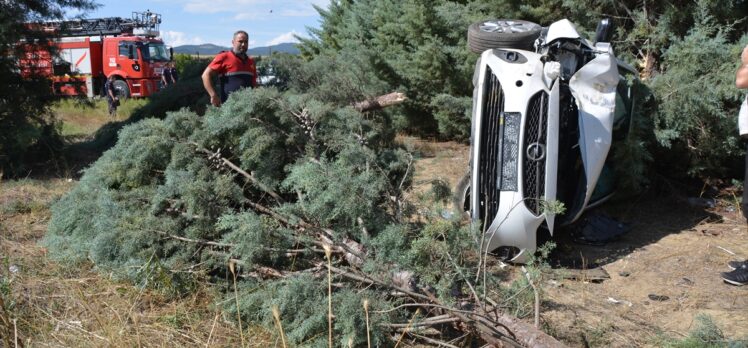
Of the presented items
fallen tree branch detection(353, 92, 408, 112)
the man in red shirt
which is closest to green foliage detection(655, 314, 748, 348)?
fallen tree branch detection(353, 92, 408, 112)

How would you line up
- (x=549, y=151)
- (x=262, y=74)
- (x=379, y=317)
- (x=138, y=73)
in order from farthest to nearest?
(x=138, y=73), (x=262, y=74), (x=549, y=151), (x=379, y=317)

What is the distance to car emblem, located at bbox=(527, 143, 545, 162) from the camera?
453 cm

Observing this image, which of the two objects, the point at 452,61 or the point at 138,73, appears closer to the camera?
the point at 452,61

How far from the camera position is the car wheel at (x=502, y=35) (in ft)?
16.7

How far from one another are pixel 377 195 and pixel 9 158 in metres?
6.66

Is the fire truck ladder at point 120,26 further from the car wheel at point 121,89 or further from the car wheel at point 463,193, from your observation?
the car wheel at point 463,193

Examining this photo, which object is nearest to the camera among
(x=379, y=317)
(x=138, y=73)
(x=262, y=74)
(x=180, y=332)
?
(x=379, y=317)

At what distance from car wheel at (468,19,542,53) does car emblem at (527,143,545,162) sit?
1.02m

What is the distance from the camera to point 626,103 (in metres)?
5.48

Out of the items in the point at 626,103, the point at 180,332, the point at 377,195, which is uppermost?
the point at 626,103

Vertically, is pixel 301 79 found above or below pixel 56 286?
above

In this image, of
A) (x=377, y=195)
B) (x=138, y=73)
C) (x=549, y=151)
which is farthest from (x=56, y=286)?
(x=138, y=73)

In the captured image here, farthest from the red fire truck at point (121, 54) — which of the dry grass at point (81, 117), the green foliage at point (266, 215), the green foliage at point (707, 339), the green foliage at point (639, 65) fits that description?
the green foliage at point (707, 339)

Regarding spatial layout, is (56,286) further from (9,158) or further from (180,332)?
(9,158)
